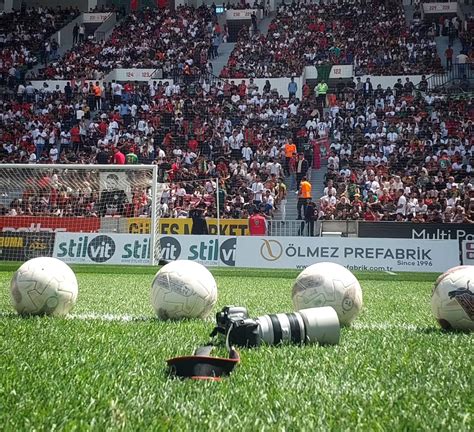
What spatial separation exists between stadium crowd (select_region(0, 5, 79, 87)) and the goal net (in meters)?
20.5

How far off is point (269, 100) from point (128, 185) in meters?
14.6

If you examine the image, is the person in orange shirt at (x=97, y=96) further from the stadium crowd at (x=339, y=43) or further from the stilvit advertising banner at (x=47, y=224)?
the stilvit advertising banner at (x=47, y=224)

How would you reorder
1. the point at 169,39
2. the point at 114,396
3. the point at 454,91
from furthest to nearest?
the point at 169,39 < the point at 454,91 < the point at 114,396

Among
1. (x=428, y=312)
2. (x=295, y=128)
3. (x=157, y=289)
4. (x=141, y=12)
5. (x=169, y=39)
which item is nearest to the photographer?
(x=157, y=289)

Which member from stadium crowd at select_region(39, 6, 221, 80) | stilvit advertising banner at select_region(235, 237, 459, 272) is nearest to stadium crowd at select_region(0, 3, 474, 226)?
stadium crowd at select_region(39, 6, 221, 80)

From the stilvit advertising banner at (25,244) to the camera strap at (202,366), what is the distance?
17.1 meters

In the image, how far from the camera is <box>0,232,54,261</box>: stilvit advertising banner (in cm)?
1984

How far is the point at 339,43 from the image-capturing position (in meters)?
38.6

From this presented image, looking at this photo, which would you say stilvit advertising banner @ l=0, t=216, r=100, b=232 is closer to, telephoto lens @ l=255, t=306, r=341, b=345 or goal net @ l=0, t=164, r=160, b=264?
goal net @ l=0, t=164, r=160, b=264

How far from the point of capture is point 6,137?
32.1 metres

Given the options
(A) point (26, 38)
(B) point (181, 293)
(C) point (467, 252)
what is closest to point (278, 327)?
(B) point (181, 293)

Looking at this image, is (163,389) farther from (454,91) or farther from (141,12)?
(141,12)

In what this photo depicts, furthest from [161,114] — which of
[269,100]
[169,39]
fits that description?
[169,39]

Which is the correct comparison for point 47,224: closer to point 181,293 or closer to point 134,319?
point 134,319
